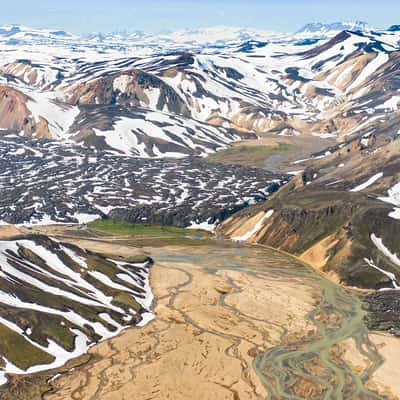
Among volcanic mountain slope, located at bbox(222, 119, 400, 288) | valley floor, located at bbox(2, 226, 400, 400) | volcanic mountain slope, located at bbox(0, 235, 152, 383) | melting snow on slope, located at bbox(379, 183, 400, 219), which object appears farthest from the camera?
melting snow on slope, located at bbox(379, 183, 400, 219)

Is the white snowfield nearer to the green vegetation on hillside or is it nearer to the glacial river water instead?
the glacial river water

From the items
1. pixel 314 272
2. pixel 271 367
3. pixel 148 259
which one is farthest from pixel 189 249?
pixel 271 367

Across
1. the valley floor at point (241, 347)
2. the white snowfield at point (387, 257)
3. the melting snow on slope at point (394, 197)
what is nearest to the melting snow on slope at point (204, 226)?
the valley floor at point (241, 347)

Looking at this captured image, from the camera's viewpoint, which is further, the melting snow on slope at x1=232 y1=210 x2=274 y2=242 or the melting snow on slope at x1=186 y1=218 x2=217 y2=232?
the melting snow on slope at x1=186 y1=218 x2=217 y2=232

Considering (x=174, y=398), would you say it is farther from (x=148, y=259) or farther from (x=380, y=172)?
(x=380, y=172)

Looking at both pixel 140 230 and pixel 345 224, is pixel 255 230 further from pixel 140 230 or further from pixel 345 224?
pixel 140 230

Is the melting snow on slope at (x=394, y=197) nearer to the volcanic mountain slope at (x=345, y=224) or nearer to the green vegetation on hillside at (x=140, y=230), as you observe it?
the volcanic mountain slope at (x=345, y=224)

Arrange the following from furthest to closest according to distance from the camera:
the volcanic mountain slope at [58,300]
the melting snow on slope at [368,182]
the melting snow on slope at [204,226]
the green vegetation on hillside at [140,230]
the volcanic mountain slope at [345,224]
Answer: the melting snow on slope at [204,226] < the melting snow on slope at [368,182] < the green vegetation on hillside at [140,230] < the volcanic mountain slope at [345,224] < the volcanic mountain slope at [58,300]

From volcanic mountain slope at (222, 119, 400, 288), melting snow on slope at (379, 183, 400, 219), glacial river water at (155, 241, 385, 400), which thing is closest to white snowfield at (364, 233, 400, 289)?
volcanic mountain slope at (222, 119, 400, 288)
